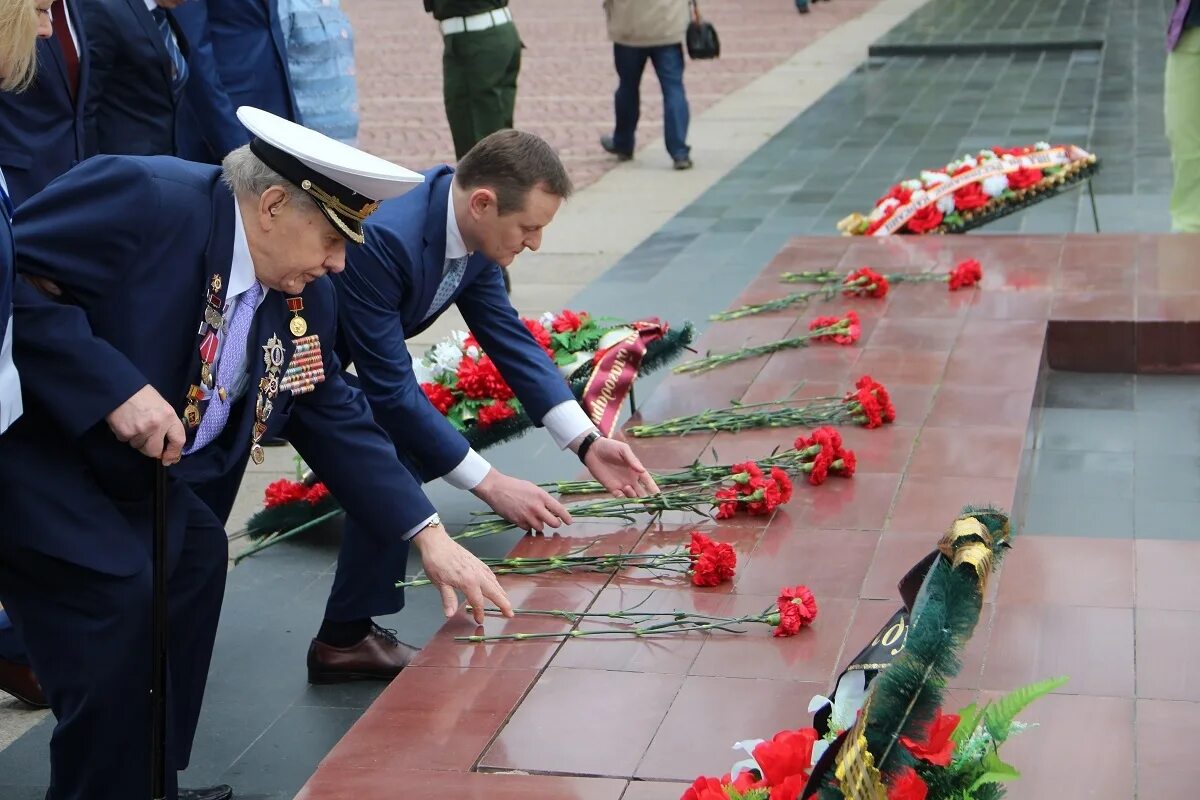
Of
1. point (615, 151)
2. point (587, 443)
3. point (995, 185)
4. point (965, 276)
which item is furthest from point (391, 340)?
point (615, 151)

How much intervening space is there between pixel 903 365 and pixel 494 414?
4.86 feet

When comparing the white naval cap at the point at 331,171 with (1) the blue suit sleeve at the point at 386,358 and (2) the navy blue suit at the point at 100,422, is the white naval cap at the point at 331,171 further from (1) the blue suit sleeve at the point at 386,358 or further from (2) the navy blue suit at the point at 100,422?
(1) the blue suit sleeve at the point at 386,358

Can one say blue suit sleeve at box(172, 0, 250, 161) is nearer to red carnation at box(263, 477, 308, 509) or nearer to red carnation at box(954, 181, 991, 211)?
red carnation at box(263, 477, 308, 509)

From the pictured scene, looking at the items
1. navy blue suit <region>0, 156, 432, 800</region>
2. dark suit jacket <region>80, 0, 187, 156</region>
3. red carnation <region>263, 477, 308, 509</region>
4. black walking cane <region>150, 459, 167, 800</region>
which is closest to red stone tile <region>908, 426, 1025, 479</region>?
red carnation <region>263, 477, 308, 509</region>

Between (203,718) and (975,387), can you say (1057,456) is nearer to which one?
(975,387)

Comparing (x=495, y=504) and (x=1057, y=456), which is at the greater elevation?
(x=495, y=504)

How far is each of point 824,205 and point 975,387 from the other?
4087 millimetres

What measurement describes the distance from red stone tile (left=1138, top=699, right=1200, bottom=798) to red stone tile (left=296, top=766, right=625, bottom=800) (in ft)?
3.02

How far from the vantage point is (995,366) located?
5.20 meters

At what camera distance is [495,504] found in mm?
3734

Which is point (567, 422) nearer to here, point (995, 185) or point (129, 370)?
point (129, 370)

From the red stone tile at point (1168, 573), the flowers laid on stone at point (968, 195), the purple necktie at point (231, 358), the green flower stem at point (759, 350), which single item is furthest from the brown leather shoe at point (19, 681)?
the flowers laid on stone at point (968, 195)

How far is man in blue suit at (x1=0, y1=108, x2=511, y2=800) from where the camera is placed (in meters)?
2.62

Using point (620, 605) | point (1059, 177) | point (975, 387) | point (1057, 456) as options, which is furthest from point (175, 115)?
point (1059, 177)
